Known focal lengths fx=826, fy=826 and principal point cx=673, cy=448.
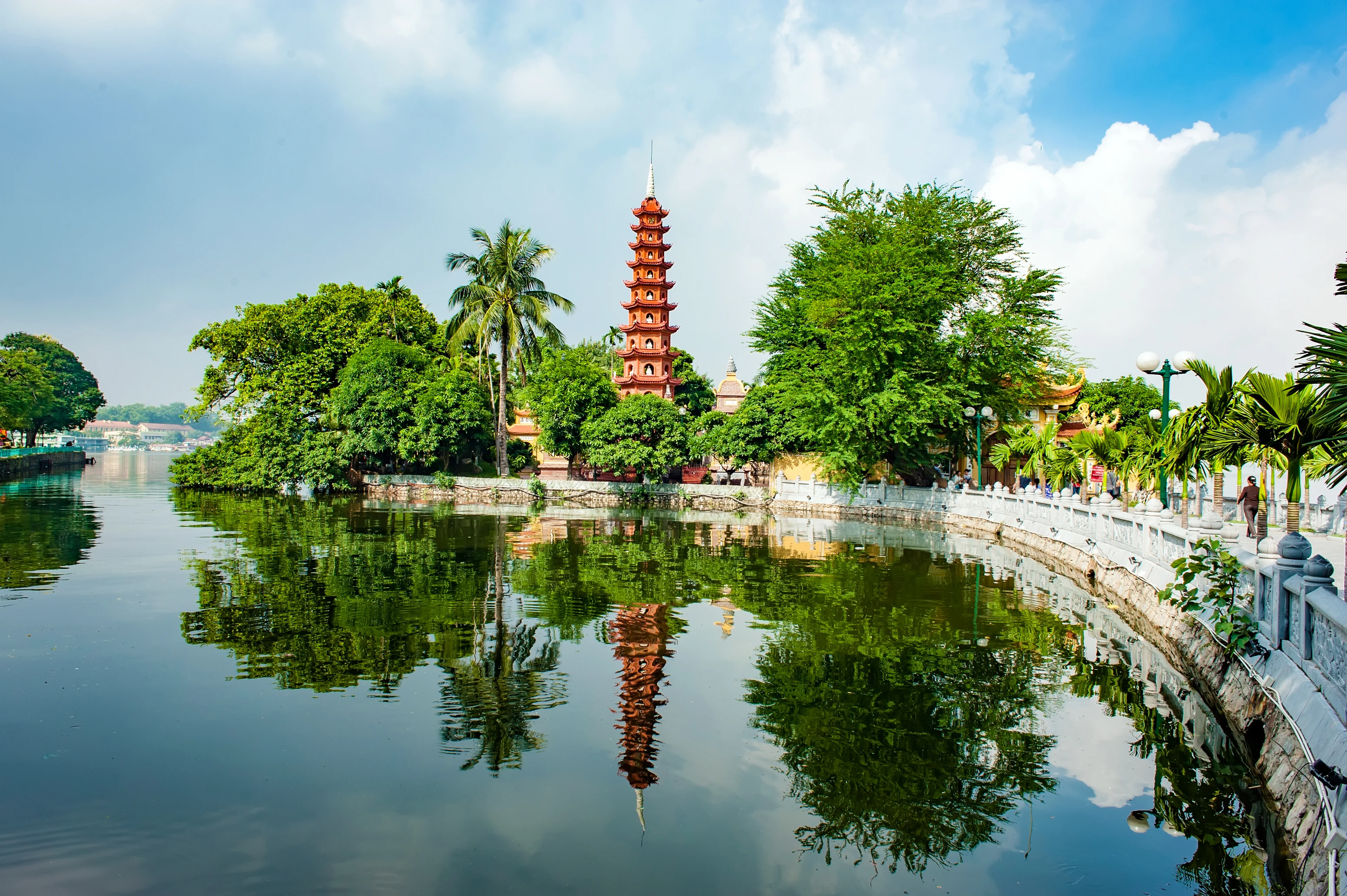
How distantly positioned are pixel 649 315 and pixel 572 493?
14.0m

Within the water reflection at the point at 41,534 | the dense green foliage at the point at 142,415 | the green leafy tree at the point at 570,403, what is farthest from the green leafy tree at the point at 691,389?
the dense green foliage at the point at 142,415

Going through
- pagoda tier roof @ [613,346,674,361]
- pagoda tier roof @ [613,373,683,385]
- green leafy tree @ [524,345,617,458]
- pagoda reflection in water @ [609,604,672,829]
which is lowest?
pagoda reflection in water @ [609,604,672,829]

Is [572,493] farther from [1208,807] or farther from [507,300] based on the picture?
[1208,807]

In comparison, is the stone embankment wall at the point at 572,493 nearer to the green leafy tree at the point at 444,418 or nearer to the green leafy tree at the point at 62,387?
the green leafy tree at the point at 444,418

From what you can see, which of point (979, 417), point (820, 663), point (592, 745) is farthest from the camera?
point (979, 417)

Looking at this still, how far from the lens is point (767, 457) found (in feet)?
117

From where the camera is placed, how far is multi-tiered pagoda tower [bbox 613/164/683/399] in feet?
155

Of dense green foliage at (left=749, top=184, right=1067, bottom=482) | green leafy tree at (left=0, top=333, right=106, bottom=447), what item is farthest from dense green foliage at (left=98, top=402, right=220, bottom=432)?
dense green foliage at (left=749, top=184, right=1067, bottom=482)

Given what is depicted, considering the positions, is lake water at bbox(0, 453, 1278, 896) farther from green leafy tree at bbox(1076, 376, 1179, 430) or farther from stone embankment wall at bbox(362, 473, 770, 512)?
green leafy tree at bbox(1076, 376, 1179, 430)

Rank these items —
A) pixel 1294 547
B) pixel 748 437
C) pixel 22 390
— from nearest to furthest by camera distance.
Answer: pixel 1294 547 → pixel 748 437 → pixel 22 390

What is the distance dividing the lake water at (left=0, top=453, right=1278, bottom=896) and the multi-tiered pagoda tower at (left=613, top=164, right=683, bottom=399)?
33829mm

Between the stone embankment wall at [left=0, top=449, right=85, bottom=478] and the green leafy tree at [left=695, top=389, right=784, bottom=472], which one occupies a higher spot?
the green leafy tree at [left=695, top=389, right=784, bottom=472]

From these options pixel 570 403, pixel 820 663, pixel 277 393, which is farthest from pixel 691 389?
pixel 820 663

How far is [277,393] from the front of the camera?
128 feet
